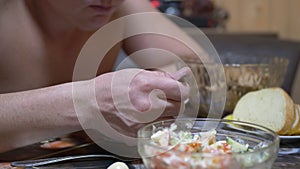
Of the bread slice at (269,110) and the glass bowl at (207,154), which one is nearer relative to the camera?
the glass bowl at (207,154)

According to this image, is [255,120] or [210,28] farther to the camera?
[210,28]

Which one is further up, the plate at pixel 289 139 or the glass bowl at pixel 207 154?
the glass bowl at pixel 207 154

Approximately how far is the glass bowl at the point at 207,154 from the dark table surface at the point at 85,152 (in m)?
0.08

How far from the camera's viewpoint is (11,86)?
1.17m

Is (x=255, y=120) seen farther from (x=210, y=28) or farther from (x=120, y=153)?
(x=210, y=28)

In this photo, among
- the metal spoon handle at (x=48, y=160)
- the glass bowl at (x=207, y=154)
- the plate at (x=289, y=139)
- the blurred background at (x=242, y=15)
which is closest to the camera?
the glass bowl at (x=207, y=154)

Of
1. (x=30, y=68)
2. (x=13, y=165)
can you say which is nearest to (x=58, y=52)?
(x=30, y=68)

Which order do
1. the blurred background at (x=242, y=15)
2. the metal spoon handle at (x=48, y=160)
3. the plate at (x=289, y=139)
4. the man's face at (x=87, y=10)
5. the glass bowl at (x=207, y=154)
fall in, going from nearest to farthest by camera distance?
the glass bowl at (x=207, y=154), the metal spoon handle at (x=48, y=160), the plate at (x=289, y=139), the man's face at (x=87, y=10), the blurred background at (x=242, y=15)

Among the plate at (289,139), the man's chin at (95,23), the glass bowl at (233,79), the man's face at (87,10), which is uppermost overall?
the man's face at (87,10)

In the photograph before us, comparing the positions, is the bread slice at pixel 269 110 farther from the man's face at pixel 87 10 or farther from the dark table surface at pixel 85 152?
the man's face at pixel 87 10

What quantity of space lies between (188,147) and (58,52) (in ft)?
2.35

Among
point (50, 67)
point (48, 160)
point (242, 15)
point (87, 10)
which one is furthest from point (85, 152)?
point (242, 15)

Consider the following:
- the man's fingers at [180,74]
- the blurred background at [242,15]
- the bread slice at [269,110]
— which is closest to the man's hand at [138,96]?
the man's fingers at [180,74]

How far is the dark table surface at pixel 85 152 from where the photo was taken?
801 mm
